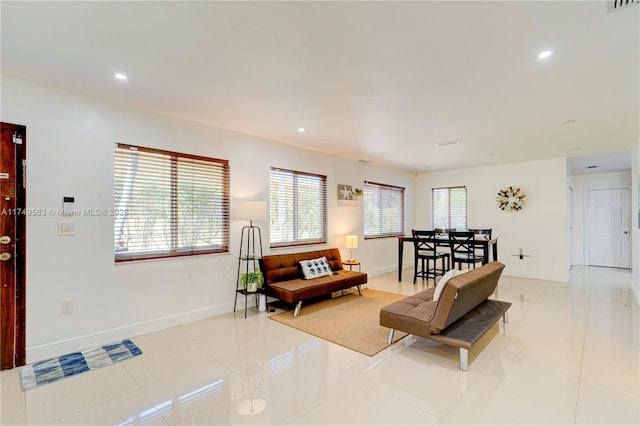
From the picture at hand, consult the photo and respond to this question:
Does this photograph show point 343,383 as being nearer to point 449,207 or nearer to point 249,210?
point 249,210

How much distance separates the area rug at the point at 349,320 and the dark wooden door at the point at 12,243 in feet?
8.02

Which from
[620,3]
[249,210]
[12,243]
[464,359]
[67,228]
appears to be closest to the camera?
[620,3]

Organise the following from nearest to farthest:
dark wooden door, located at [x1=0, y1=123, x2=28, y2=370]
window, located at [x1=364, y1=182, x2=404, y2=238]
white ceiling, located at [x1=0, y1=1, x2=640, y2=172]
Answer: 1. white ceiling, located at [x1=0, y1=1, x2=640, y2=172]
2. dark wooden door, located at [x1=0, y1=123, x2=28, y2=370]
3. window, located at [x1=364, y1=182, x2=404, y2=238]

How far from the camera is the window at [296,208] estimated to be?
480 centimetres

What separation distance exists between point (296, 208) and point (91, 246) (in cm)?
285

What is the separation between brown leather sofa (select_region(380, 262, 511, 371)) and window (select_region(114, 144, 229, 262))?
2.48 m

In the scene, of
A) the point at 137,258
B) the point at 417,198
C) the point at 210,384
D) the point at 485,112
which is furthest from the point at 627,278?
the point at 137,258

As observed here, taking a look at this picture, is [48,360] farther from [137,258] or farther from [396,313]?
[396,313]

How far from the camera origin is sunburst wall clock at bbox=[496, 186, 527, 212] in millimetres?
6508

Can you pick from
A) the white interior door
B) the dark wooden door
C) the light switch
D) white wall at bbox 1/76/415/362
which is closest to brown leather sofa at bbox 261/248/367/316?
white wall at bbox 1/76/415/362

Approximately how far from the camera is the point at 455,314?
2740 mm

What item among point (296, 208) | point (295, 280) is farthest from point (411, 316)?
point (296, 208)

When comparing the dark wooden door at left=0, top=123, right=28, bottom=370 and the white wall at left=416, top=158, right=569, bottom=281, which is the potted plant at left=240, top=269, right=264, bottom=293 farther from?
the white wall at left=416, top=158, right=569, bottom=281

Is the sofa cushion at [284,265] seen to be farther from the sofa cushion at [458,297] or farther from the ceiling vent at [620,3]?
the ceiling vent at [620,3]
